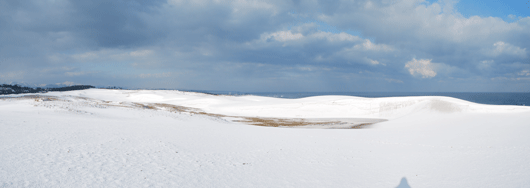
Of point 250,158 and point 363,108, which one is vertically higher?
point 363,108

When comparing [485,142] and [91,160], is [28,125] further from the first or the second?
[485,142]

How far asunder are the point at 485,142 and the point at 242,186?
35.5ft

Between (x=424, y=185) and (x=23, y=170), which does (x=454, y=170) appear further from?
(x=23, y=170)

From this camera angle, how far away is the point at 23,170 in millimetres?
6016

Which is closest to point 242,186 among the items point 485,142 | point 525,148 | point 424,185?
point 424,185

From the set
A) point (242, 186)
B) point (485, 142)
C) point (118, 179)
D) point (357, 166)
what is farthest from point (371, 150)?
point (118, 179)

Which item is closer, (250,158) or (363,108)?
(250,158)

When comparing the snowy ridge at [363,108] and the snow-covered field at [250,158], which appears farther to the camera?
the snowy ridge at [363,108]

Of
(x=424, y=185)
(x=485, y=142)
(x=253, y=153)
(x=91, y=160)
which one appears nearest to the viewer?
(x=424, y=185)

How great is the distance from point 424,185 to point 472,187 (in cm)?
103

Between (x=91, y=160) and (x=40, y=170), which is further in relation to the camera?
(x=91, y=160)

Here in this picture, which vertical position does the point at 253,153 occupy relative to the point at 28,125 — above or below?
below

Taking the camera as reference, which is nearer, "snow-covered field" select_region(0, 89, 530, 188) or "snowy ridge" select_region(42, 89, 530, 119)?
"snow-covered field" select_region(0, 89, 530, 188)

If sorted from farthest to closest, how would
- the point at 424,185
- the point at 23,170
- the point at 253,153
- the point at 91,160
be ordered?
the point at 253,153 → the point at 91,160 → the point at 424,185 → the point at 23,170
